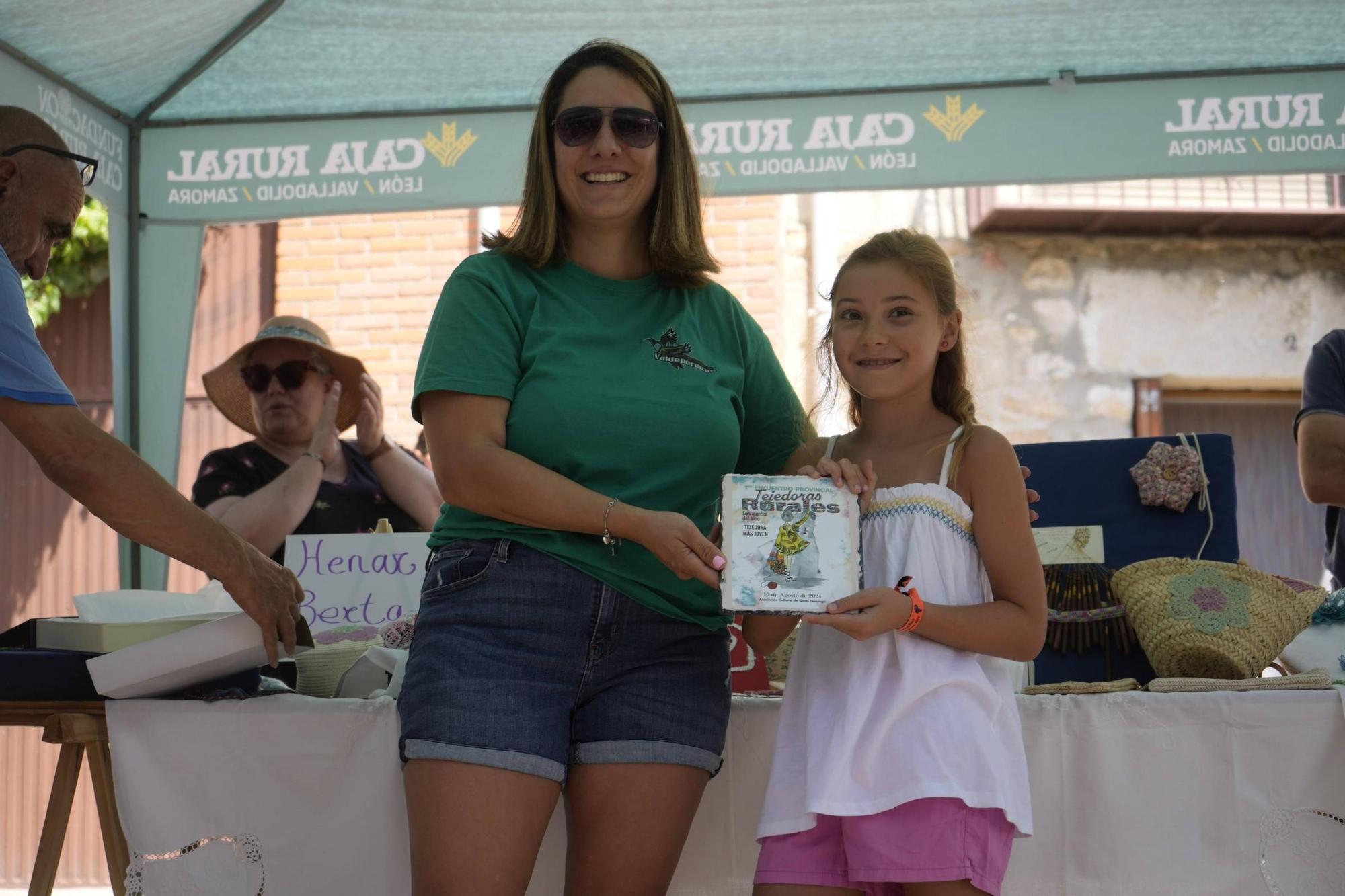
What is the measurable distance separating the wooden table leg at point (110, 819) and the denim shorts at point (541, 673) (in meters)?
0.84

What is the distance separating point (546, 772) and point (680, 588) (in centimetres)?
36

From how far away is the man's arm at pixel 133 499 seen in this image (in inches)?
79.3

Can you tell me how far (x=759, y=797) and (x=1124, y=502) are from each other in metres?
1.26

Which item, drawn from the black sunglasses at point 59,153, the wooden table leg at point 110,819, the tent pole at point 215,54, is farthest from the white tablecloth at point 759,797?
the tent pole at point 215,54

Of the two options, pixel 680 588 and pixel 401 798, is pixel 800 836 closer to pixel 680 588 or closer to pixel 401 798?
pixel 680 588

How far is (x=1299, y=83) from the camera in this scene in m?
4.16

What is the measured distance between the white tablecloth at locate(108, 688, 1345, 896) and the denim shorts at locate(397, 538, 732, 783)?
419 millimetres

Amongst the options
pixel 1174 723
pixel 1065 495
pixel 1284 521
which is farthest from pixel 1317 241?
pixel 1174 723

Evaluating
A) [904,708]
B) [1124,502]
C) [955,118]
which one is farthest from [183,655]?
[955,118]

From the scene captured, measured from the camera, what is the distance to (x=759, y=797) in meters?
2.30

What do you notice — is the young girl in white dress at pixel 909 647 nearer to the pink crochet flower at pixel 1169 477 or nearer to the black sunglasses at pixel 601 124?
the black sunglasses at pixel 601 124

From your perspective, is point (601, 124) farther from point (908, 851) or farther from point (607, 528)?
point (908, 851)

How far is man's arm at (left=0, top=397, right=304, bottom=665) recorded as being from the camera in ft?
6.61

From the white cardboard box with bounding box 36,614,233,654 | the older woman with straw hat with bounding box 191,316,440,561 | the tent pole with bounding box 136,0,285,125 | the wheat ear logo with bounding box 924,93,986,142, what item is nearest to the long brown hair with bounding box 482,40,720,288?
the white cardboard box with bounding box 36,614,233,654
